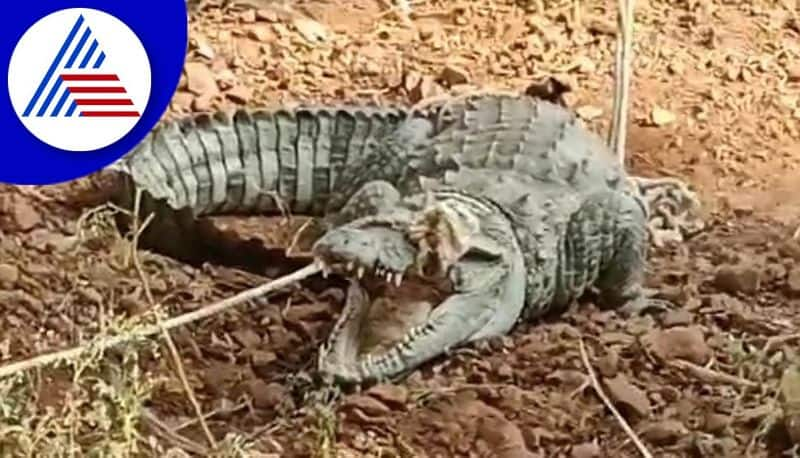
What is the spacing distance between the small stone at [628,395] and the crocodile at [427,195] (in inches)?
12.8

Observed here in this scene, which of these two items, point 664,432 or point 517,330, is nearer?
point 664,432

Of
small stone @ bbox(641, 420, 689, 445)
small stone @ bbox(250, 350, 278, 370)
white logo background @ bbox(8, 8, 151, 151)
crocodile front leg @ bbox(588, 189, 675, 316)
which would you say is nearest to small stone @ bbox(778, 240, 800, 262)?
crocodile front leg @ bbox(588, 189, 675, 316)

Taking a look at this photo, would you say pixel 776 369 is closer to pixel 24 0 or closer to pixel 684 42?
pixel 24 0

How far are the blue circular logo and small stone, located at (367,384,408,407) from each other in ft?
1.80

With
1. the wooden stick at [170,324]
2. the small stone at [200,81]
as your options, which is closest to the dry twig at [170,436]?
the wooden stick at [170,324]

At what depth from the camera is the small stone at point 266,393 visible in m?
2.77

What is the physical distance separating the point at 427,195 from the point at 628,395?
0.65 metres

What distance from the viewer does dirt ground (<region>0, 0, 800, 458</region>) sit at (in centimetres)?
263

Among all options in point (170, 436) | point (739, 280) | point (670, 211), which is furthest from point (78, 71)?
point (670, 211)

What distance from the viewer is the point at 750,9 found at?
15.0ft

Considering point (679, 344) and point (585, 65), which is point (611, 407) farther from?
point (585, 65)

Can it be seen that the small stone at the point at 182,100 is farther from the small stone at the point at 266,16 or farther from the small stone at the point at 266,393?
the small stone at the point at 266,393

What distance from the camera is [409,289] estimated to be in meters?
3.01

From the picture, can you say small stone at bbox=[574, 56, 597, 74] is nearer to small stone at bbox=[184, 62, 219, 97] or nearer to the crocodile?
the crocodile
